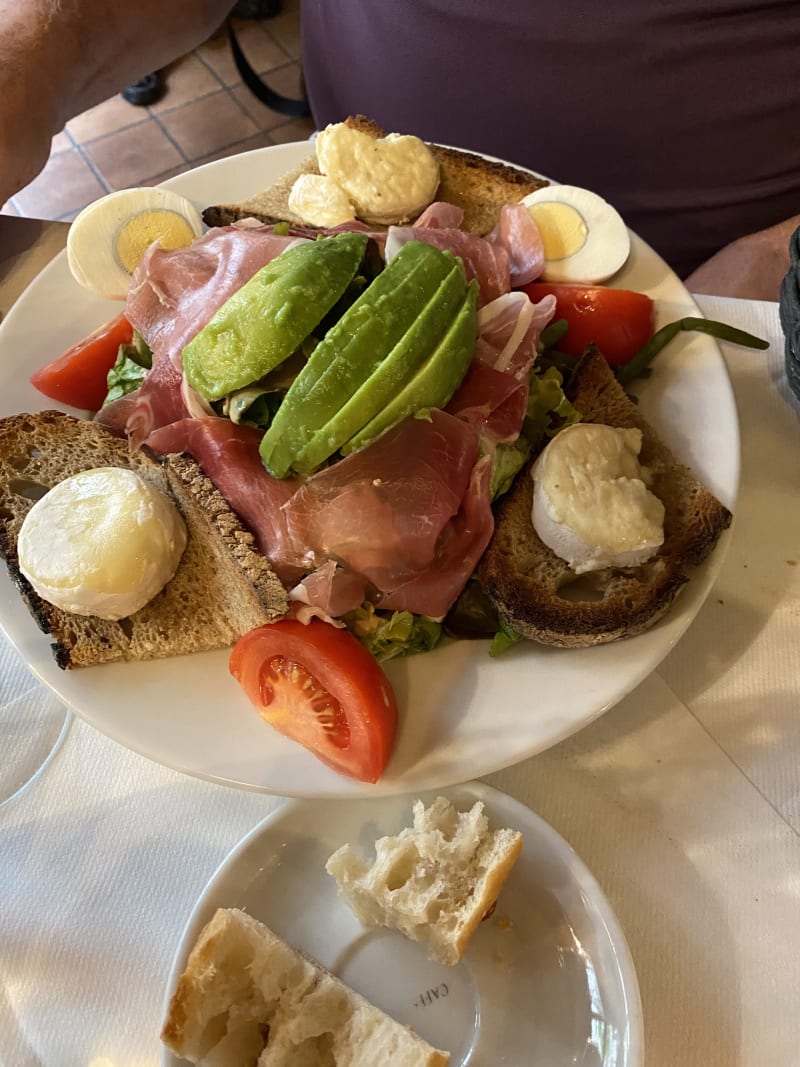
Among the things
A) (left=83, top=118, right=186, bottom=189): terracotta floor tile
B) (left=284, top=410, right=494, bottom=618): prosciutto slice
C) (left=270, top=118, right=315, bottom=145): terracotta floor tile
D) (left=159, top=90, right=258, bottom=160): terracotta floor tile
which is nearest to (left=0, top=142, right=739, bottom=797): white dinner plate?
(left=284, top=410, right=494, bottom=618): prosciutto slice

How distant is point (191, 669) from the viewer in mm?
1394

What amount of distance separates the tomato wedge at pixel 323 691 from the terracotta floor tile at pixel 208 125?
329cm

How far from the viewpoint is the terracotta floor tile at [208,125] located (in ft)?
12.7

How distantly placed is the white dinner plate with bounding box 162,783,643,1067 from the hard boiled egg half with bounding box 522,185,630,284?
3.55 feet

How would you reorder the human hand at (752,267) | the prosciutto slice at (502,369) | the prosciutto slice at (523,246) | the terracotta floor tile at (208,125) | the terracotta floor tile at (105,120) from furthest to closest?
the terracotta floor tile at (105,120)
the terracotta floor tile at (208,125)
the human hand at (752,267)
the prosciutto slice at (523,246)
the prosciutto slice at (502,369)

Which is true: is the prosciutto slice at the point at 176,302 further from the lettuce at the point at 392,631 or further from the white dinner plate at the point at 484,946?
the white dinner plate at the point at 484,946

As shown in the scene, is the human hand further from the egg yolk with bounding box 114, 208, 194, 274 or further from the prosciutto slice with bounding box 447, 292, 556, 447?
the egg yolk with bounding box 114, 208, 194, 274

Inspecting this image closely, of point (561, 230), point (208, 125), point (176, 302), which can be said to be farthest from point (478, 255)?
point (208, 125)

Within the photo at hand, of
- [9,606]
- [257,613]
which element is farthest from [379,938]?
[9,606]

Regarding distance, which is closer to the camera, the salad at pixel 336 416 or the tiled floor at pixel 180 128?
the salad at pixel 336 416

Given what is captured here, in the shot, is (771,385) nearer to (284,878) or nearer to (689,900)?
(689,900)

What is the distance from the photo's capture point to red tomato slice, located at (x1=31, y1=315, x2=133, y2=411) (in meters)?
1.66

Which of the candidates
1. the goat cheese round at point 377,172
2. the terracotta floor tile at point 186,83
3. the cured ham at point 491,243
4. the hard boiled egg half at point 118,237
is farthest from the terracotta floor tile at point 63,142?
the cured ham at point 491,243

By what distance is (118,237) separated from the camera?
1758mm
